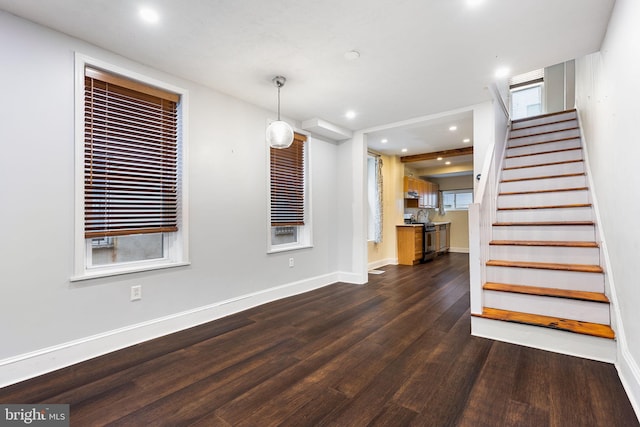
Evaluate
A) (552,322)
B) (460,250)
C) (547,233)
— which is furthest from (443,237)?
(552,322)

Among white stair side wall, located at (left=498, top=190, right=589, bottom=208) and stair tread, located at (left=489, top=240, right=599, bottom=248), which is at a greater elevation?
white stair side wall, located at (left=498, top=190, right=589, bottom=208)

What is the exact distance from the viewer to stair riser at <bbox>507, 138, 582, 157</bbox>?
4015 millimetres

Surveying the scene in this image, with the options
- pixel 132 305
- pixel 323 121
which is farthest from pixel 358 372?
pixel 323 121

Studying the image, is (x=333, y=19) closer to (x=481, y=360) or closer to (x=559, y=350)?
(x=481, y=360)

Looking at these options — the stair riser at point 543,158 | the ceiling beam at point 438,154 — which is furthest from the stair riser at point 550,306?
the ceiling beam at point 438,154

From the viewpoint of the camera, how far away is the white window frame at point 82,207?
2.32m

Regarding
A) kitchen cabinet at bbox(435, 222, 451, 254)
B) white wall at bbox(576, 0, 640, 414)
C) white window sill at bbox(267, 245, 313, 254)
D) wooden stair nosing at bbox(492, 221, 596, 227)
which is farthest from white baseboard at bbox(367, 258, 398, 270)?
white wall at bbox(576, 0, 640, 414)

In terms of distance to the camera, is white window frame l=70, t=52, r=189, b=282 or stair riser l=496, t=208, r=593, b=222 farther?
stair riser l=496, t=208, r=593, b=222

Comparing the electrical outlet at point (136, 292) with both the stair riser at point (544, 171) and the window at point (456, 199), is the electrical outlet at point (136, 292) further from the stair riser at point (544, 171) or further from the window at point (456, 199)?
the window at point (456, 199)

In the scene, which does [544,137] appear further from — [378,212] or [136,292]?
[136,292]

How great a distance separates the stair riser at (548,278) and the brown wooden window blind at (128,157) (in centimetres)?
323

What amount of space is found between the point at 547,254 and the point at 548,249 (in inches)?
1.9

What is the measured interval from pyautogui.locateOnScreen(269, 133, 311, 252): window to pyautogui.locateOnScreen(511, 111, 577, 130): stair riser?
357 centimetres

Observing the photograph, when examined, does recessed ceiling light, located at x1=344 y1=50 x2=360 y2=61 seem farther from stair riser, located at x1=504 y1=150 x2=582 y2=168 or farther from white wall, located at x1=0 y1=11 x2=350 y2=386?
stair riser, located at x1=504 y1=150 x2=582 y2=168
